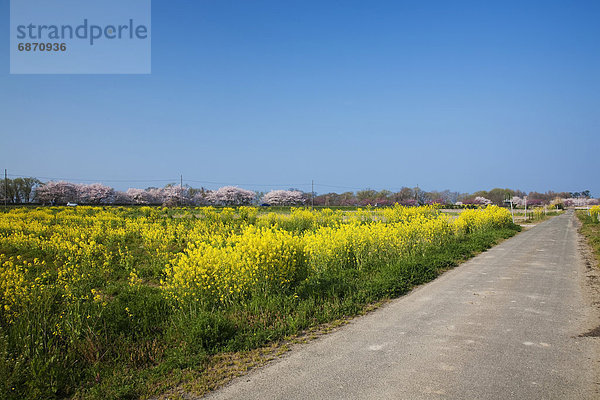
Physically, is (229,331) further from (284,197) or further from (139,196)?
(139,196)

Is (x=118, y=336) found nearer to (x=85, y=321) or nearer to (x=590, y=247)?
(x=85, y=321)

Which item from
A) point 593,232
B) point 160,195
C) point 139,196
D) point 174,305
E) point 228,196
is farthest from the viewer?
point 160,195

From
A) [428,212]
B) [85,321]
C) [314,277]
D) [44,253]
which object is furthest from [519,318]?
[428,212]

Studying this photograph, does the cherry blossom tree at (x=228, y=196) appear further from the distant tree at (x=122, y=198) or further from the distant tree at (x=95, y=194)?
the distant tree at (x=95, y=194)

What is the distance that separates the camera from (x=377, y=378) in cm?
A: 398

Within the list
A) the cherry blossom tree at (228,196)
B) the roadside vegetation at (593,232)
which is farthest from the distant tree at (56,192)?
the roadside vegetation at (593,232)

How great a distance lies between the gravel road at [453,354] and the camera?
373 centimetres

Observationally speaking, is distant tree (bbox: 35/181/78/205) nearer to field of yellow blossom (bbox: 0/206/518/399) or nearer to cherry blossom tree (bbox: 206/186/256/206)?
cherry blossom tree (bbox: 206/186/256/206)

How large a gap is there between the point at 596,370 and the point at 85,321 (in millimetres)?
6464

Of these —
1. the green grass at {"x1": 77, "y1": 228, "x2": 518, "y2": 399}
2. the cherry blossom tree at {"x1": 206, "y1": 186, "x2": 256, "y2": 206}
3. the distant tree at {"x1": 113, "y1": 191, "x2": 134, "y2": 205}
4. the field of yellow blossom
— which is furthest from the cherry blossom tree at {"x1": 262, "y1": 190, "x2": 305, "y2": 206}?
the green grass at {"x1": 77, "y1": 228, "x2": 518, "y2": 399}

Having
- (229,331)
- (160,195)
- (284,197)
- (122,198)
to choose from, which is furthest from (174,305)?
(160,195)

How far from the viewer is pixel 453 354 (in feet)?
14.9

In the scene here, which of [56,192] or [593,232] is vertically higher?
[56,192]

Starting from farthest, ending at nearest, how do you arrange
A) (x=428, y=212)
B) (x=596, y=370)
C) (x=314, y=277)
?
(x=428, y=212) < (x=314, y=277) < (x=596, y=370)
